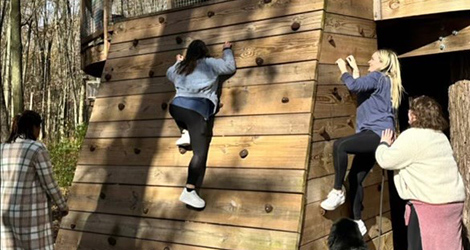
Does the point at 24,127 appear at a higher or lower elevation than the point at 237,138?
higher

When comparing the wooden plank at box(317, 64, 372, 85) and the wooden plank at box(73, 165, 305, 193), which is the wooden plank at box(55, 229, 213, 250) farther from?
the wooden plank at box(317, 64, 372, 85)

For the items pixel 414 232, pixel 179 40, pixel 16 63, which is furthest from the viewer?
pixel 16 63

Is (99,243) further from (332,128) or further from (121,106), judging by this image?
(332,128)

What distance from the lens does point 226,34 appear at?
199 inches

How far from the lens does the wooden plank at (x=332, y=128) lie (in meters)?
4.24

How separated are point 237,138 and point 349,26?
4.89 feet

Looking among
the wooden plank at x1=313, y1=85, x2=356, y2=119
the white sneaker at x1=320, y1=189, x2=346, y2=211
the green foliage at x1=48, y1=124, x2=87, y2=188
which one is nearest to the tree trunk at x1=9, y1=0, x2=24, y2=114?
the green foliage at x1=48, y1=124, x2=87, y2=188

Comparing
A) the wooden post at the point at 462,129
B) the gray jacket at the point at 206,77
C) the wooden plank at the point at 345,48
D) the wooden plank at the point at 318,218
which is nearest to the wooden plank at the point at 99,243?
the wooden plank at the point at 318,218

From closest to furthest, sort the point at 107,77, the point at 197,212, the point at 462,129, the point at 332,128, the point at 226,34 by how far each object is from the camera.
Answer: the point at 332,128 < the point at 197,212 < the point at 226,34 < the point at 462,129 < the point at 107,77

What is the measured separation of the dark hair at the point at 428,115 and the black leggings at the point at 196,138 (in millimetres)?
1818

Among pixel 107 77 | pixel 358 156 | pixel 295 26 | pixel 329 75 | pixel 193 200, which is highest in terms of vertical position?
pixel 295 26

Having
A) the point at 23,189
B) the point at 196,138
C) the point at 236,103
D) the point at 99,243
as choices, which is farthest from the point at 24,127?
the point at 236,103

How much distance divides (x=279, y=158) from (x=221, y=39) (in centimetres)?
153

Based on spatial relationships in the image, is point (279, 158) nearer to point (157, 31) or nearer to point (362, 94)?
point (362, 94)
